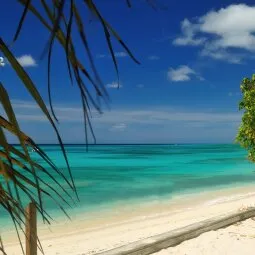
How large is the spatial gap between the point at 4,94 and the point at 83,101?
0.15 m

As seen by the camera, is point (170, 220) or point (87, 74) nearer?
point (87, 74)

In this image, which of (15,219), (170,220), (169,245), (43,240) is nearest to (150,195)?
(170,220)

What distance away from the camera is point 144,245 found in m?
6.00

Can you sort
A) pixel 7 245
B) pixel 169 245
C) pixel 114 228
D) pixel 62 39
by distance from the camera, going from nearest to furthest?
1. pixel 62 39
2. pixel 169 245
3. pixel 7 245
4. pixel 114 228

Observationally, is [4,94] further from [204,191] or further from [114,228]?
[204,191]

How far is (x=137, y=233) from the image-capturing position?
1035cm

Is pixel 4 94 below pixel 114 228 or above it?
above

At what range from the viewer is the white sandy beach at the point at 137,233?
6.76 meters

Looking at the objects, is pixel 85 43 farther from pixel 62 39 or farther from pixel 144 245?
pixel 144 245

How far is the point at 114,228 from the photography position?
39.2 feet

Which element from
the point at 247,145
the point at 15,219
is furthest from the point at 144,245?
the point at 15,219

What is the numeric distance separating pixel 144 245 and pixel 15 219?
5.39 metres

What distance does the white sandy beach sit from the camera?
Result: 6.76 m

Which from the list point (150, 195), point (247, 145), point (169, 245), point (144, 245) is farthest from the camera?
point (150, 195)
